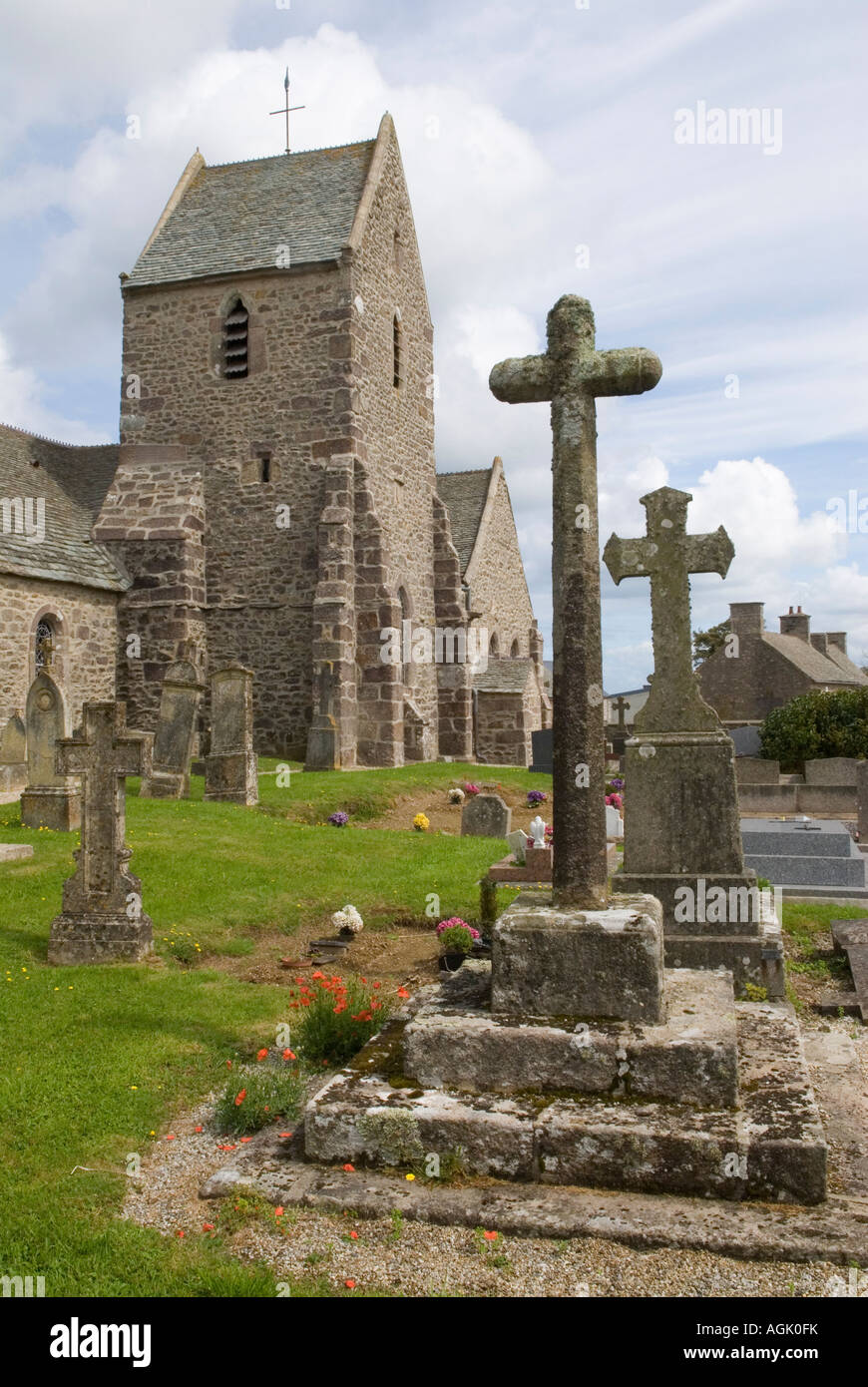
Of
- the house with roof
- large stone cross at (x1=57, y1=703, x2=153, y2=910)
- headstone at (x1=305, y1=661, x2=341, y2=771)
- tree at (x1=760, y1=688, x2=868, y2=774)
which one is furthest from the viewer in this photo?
the house with roof

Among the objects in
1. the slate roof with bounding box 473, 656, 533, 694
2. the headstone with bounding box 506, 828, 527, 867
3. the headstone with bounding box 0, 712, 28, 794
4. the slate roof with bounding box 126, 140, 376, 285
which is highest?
the slate roof with bounding box 126, 140, 376, 285

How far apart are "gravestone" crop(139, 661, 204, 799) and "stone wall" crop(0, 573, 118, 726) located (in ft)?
10.9

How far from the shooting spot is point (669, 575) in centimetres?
753

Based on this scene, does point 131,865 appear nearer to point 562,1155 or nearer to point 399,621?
point 562,1155

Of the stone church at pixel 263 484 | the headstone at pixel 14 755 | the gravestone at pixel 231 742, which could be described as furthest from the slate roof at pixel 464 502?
the headstone at pixel 14 755

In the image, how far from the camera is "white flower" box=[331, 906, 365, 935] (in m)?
8.51

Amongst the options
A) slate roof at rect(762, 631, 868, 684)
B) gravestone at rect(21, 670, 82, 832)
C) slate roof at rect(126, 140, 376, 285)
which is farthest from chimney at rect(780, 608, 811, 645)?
gravestone at rect(21, 670, 82, 832)

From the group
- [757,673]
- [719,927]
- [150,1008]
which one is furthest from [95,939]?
[757,673]

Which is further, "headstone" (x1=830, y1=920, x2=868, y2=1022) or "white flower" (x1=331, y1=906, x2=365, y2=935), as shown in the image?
"white flower" (x1=331, y1=906, x2=365, y2=935)

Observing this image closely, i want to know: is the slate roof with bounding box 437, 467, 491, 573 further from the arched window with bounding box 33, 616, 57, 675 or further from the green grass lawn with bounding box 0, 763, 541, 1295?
the green grass lawn with bounding box 0, 763, 541, 1295

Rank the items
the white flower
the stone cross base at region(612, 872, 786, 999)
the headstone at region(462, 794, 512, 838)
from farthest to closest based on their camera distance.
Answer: the headstone at region(462, 794, 512, 838) → the white flower → the stone cross base at region(612, 872, 786, 999)

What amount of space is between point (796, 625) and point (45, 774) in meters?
41.4
